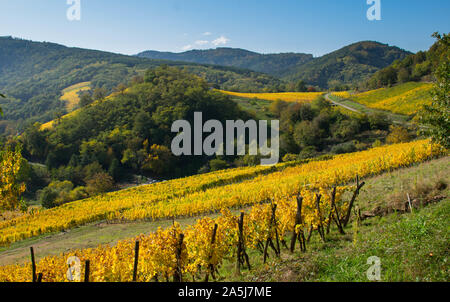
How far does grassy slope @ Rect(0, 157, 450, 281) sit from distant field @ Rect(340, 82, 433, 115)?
115ft

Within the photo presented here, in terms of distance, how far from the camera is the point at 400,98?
59.1 metres

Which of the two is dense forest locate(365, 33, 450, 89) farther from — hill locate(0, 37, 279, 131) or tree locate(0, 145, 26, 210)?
tree locate(0, 145, 26, 210)

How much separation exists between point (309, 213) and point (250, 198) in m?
12.3

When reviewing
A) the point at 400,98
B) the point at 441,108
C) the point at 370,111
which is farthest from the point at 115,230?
the point at 400,98

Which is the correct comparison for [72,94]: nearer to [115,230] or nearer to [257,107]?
[257,107]

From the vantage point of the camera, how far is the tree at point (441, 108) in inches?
480

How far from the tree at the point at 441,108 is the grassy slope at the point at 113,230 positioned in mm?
3681

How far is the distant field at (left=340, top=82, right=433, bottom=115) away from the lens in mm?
52281

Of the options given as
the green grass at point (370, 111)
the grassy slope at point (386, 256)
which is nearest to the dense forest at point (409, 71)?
the green grass at point (370, 111)

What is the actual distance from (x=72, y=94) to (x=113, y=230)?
14381 centimetres

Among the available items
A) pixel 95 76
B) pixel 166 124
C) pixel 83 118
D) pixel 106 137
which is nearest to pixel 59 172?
pixel 106 137

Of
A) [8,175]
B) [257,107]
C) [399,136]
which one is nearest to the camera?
[8,175]
